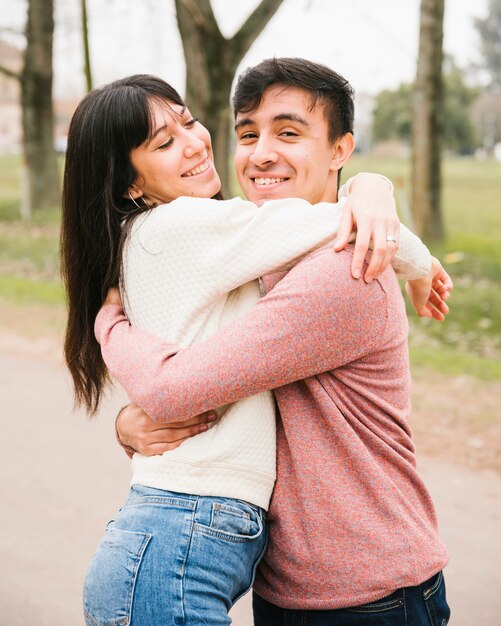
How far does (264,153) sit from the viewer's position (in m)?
2.10

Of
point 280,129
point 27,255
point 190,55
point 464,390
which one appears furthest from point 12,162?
point 280,129

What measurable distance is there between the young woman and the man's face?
136mm

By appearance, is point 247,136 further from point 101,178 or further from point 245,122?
point 101,178

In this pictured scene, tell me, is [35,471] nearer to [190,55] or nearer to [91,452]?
[91,452]

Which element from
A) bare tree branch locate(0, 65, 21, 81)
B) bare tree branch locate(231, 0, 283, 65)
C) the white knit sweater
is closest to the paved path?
the white knit sweater

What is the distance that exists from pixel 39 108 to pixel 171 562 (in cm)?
1781

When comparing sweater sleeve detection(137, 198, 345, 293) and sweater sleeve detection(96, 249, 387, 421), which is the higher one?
sweater sleeve detection(137, 198, 345, 293)

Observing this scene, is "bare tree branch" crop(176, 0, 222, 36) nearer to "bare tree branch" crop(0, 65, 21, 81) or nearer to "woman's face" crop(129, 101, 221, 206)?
"bare tree branch" crop(0, 65, 21, 81)

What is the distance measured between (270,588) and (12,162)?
4628cm

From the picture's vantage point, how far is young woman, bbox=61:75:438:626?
1.66 metres

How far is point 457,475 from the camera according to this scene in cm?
479

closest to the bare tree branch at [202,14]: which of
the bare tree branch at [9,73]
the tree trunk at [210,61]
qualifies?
the tree trunk at [210,61]

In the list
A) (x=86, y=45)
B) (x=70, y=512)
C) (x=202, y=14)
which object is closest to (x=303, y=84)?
(x=70, y=512)

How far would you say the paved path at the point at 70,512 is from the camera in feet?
11.8
